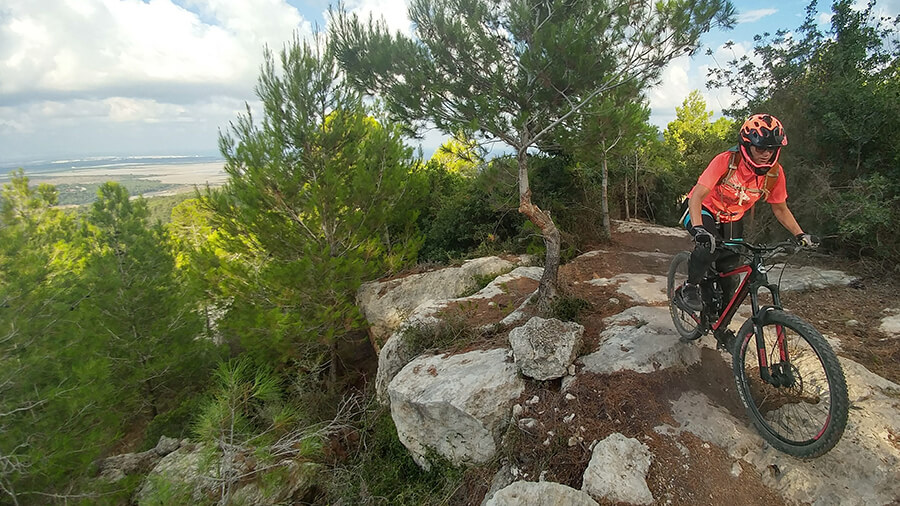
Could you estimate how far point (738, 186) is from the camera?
2.72 meters

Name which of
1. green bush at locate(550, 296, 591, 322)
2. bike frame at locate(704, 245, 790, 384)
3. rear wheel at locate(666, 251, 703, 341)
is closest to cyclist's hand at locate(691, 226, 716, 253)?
bike frame at locate(704, 245, 790, 384)

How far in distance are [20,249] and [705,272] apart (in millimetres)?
9294

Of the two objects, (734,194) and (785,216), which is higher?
(734,194)

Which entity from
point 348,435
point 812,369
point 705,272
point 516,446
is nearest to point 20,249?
point 348,435

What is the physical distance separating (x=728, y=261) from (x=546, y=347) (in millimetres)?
1588

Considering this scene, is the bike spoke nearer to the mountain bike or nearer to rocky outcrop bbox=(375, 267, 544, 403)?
the mountain bike

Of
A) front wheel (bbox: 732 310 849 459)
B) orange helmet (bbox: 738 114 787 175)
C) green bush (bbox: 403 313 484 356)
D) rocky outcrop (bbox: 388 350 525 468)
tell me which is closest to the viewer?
front wheel (bbox: 732 310 849 459)

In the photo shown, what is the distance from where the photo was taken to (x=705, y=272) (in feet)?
9.57

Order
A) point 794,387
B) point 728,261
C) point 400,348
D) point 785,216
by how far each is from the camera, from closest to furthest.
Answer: point 794,387 < point 785,216 < point 728,261 < point 400,348

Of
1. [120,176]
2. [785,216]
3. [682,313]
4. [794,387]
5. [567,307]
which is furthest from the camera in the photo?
[120,176]

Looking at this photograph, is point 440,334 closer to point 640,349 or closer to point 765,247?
point 640,349

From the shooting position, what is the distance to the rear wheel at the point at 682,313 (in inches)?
129

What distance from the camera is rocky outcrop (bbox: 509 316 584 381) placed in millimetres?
3375

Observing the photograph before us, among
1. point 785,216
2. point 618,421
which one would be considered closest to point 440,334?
point 618,421
